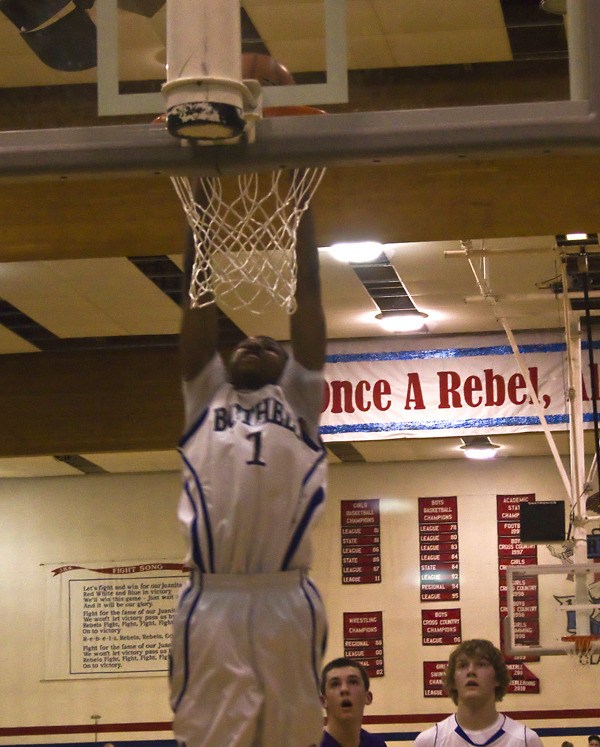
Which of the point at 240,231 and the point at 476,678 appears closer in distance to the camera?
the point at 240,231

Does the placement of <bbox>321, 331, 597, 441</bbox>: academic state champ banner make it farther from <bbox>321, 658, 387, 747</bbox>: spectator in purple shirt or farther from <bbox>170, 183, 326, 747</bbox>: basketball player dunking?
<bbox>170, 183, 326, 747</bbox>: basketball player dunking

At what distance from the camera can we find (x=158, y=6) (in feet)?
11.1

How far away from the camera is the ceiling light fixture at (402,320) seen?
10595 millimetres

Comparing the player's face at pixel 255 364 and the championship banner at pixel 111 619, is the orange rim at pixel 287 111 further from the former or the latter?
the championship banner at pixel 111 619

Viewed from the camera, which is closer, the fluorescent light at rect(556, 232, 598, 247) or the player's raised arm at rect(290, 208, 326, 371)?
the player's raised arm at rect(290, 208, 326, 371)

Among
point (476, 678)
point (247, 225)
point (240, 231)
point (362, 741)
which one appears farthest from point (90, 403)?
point (240, 231)

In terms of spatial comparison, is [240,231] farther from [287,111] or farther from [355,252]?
[355,252]

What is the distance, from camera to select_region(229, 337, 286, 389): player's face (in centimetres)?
321

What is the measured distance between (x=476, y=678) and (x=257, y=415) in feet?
7.83

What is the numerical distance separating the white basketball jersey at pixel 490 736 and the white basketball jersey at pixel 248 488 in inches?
89.2

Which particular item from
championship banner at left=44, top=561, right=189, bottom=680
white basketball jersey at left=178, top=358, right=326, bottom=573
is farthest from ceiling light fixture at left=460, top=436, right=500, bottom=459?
white basketball jersey at left=178, top=358, right=326, bottom=573

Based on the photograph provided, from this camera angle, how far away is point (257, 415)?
3.15m

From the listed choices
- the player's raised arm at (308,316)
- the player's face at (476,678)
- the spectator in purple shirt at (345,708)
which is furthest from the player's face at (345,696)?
the player's raised arm at (308,316)

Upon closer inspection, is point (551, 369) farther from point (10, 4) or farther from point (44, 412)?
point (10, 4)
